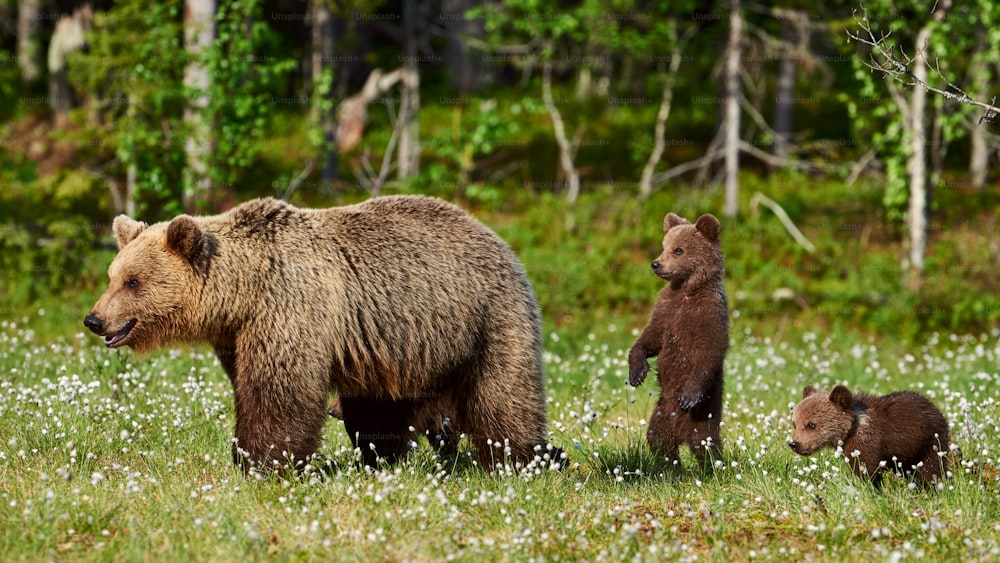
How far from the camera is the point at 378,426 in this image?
7.58m

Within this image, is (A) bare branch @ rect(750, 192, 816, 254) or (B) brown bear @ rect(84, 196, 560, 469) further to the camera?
(A) bare branch @ rect(750, 192, 816, 254)

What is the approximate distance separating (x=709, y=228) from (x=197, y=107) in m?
7.82

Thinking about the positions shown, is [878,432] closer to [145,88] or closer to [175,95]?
[175,95]

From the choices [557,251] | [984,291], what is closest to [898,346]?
[984,291]

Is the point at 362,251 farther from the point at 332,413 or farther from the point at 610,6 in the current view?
the point at 610,6

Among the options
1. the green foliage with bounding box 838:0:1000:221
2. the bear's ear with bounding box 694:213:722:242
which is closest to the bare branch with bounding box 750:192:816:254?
the green foliage with bounding box 838:0:1000:221

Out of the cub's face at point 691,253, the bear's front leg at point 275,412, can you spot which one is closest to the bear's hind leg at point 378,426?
the bear's front leg at point 275,412

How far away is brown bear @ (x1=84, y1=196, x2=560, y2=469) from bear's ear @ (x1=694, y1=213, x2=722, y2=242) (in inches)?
50.4

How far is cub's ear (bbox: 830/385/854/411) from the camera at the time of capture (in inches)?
267

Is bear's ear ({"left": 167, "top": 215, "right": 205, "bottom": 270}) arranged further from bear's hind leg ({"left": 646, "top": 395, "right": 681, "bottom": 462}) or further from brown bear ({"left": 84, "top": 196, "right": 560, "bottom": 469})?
bear's hind leg ({"left": 646, "top": 395, "right": 681, "bottom": 462})

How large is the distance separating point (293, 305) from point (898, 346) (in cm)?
958

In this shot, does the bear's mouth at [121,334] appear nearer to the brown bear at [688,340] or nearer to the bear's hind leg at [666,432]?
A: the brown bear at [688,340]

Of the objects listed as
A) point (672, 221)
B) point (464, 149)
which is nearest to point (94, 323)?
point (672, 221)

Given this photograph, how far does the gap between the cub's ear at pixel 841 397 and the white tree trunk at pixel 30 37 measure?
904 inches
